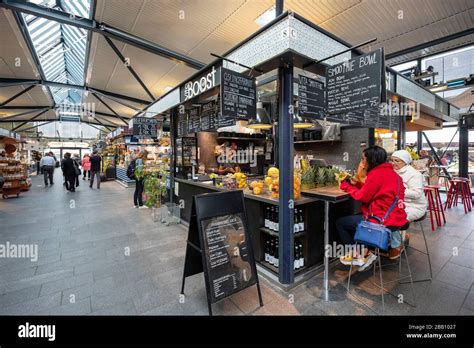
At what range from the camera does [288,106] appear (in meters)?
2.70

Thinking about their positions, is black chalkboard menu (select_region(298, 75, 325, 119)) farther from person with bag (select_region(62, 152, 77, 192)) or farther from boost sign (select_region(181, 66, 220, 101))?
person with bag (select_region(62, 152, 77, 192))

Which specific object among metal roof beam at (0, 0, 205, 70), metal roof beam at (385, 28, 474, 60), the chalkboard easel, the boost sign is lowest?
the chalkboard easel

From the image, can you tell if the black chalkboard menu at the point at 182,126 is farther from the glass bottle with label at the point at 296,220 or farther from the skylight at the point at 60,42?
the glass bottle with label at the point at 296,220

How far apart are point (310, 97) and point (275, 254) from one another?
2.06 m

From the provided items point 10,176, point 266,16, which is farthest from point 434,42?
point 10,176

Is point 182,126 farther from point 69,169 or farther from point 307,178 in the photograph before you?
point 69,169

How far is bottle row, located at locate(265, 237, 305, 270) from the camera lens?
2982 millimetres

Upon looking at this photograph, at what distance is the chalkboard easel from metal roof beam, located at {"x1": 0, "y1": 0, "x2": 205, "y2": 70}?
5752mm

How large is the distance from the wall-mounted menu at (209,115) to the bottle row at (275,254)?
2.63m

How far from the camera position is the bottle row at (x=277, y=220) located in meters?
2.95

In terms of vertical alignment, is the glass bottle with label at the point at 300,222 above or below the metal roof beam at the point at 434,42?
below

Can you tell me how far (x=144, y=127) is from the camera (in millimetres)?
6391

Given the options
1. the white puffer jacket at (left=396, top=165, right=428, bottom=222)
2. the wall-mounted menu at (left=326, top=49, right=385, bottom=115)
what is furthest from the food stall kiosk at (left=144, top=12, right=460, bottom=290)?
the white puffer jacket at (left=396, top=165, right=428, bottom=222)

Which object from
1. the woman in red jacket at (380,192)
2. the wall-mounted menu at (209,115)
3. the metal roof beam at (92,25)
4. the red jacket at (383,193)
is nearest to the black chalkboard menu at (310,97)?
the woman in red jacket at (380,192)
